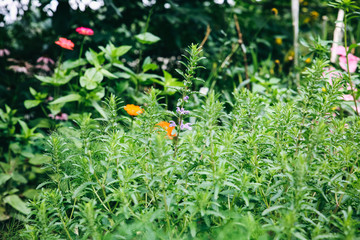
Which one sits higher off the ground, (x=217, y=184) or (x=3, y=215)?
(x=217, y=184)

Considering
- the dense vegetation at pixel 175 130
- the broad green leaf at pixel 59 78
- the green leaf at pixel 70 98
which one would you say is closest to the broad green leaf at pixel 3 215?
the dense vegetation at pixel 175 130

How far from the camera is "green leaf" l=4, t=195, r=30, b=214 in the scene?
203cm

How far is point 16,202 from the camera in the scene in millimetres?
2068

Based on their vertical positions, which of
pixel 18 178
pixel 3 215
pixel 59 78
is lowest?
pixel 3 215

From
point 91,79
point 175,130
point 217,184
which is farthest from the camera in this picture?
point 91,79

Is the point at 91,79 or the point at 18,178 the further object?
the point at 91,79

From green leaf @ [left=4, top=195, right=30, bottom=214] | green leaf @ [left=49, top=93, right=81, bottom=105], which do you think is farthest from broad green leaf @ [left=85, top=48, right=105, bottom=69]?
green leaf @ [left=4, top=195, right=30, bottom=214]

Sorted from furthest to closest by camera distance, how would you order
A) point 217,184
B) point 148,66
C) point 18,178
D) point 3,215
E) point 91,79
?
point 148,66
point 91,79
point 18,178
point 3,215
point 217,184

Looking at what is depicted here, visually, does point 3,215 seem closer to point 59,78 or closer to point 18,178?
point 18,178

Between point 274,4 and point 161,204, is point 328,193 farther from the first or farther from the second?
point 274,4

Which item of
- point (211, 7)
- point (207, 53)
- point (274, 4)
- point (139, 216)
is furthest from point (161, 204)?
point (274, 4)

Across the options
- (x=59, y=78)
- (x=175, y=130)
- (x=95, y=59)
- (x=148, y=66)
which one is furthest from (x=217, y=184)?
(x=59, y=78)

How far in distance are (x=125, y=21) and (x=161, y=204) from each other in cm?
249

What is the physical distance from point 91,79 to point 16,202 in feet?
3.29
